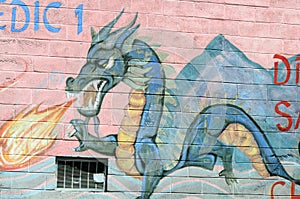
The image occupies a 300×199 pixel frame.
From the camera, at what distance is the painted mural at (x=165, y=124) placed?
7531 mm

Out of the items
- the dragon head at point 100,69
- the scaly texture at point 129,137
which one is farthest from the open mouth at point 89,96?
the scaly texture at point 129,137

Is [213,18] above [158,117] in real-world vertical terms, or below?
above

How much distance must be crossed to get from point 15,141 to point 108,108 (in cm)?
115

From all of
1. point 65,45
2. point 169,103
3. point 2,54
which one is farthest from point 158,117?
point 2,54

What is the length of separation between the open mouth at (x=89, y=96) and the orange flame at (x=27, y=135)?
19 centimetres

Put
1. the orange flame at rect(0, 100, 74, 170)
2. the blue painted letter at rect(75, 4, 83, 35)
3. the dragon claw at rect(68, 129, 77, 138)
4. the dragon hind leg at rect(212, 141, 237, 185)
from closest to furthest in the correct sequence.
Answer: the orange flame at rect(0, 100, 74, 170) < the dragon claw at rect(68, 129, 77, 138) < the blue painted letter at rect(75, 4, 83, 35) < the dragon hind leg at rect(212, 141, 237, 185)

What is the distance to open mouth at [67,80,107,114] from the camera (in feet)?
25.1

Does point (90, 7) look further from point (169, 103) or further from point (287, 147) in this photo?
point (287, 147)

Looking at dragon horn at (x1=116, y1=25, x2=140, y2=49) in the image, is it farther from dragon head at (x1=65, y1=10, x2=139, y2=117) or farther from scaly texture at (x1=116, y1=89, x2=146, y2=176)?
scaly texture at (x1=116, y1=89, x2=146, y2=176)

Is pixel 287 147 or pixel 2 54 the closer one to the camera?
pixel 2 54

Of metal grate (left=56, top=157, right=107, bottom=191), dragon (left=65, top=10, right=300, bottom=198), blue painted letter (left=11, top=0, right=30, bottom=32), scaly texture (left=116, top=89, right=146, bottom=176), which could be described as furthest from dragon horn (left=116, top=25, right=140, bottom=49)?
metal grate (left=56, top=157, right=107, bottom=191)

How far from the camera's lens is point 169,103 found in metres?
7.82

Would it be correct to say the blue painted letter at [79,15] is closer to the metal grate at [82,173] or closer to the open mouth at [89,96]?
the open mouth at [89,96]

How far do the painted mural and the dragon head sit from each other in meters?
0.01
